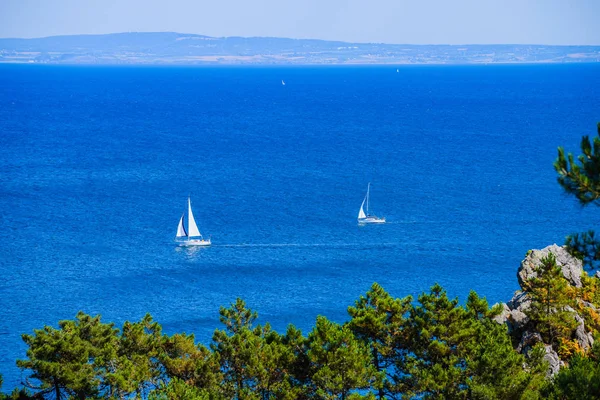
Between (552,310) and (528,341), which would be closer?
(552,310)

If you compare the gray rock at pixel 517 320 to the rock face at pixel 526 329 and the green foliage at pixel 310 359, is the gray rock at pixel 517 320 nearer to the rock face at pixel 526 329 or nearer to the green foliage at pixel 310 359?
the rock face at pixel 526 329

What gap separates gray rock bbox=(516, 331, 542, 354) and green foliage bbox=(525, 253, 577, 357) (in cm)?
29

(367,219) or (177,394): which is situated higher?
(367,219)

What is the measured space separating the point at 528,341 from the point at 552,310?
1907 mm

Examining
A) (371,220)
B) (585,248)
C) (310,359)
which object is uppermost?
(371,220)

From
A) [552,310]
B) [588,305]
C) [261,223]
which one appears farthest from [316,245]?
[552,310]

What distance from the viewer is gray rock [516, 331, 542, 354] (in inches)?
1431

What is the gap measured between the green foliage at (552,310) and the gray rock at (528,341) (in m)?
0.29

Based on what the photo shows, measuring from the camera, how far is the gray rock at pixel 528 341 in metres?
36.3

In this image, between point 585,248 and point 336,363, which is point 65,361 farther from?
point 585,248

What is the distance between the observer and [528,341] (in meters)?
36.5

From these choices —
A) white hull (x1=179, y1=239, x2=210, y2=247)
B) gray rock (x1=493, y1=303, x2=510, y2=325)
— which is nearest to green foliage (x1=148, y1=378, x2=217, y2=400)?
gray rock (x1=493, y1=303, x2=510, y2=325)

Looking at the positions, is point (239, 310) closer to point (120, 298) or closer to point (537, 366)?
point (537, 366)

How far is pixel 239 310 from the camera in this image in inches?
1379
